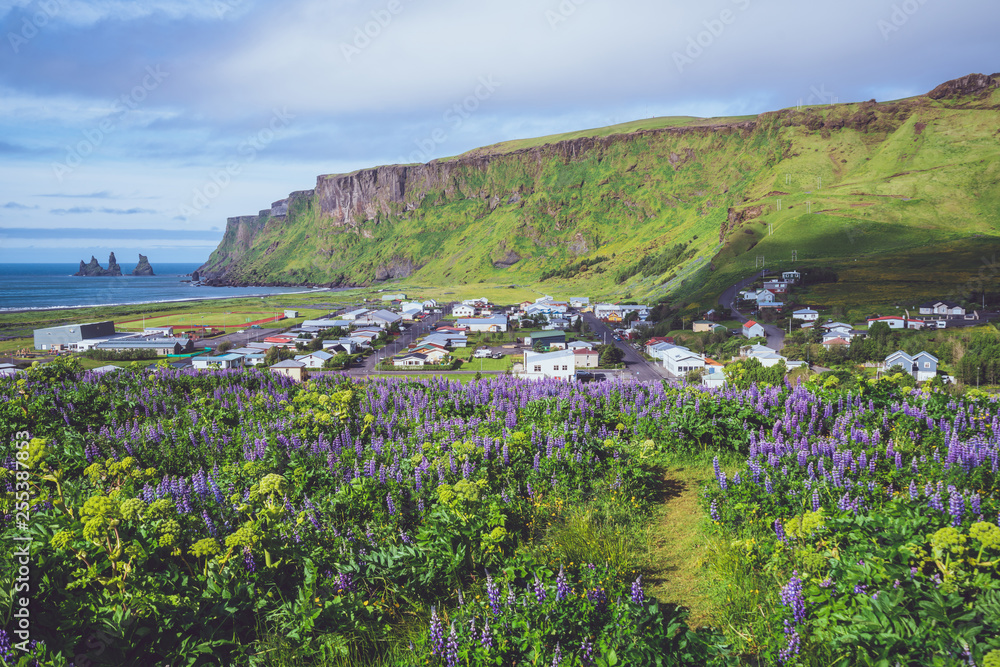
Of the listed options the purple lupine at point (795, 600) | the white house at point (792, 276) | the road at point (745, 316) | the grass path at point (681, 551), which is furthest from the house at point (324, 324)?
the purple lupine at point (795, 600)

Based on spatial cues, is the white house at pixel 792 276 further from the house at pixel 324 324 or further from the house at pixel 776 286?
the house at pixel 324 324

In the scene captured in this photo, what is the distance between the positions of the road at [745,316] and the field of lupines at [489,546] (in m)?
76.5

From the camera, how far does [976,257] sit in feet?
375

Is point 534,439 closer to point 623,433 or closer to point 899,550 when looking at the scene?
point 623,433

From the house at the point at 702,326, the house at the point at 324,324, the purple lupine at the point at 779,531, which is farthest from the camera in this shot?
the house at the point at 324,324

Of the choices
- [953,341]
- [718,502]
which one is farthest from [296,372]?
[953,341]

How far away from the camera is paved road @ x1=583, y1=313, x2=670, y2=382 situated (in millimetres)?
65062

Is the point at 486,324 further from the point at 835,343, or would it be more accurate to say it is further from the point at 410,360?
the point at 835,343

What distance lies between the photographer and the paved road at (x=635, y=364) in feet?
213

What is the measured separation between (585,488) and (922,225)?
175 metres

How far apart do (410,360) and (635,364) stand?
31.8 meters

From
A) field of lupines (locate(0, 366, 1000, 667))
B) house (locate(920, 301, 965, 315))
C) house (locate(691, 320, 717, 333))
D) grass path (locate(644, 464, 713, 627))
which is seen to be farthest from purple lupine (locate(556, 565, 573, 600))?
house (locate(920, 301, 965, 315))

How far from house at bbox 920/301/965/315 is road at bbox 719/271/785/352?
83.2 feet

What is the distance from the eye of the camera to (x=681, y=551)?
6.82 m
